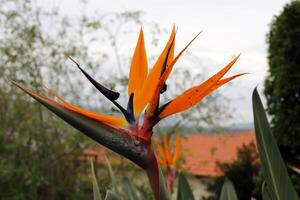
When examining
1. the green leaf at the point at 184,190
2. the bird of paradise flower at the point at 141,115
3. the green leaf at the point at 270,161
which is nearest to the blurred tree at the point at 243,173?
the green leaf at the point at 184,190

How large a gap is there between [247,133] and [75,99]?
5.76 m

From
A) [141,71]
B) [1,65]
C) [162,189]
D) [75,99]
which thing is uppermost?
[1,65]

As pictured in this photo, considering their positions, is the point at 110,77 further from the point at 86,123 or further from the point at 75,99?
the point at 86,123

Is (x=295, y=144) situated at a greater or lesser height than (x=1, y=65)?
lesser

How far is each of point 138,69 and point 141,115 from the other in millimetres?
94

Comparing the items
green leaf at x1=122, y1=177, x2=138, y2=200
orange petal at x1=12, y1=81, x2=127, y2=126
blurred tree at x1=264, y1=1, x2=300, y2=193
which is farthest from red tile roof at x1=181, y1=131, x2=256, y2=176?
orange petal at x1=12, y1=81, x2=127, y2=126

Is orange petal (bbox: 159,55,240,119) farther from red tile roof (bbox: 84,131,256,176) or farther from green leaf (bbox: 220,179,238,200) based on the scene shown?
red tile roof (bbox: 84,131,256,176)

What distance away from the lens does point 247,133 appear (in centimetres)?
915

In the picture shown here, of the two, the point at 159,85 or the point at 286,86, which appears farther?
the point at 286,86

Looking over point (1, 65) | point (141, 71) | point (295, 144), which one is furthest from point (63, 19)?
point (141, 71)

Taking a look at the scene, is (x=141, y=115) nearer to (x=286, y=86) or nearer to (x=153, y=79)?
(x=153, y=79)

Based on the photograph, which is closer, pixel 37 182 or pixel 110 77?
pixel 37 182

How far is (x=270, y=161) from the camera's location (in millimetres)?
806

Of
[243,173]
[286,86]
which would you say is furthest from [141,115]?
[243,173]
